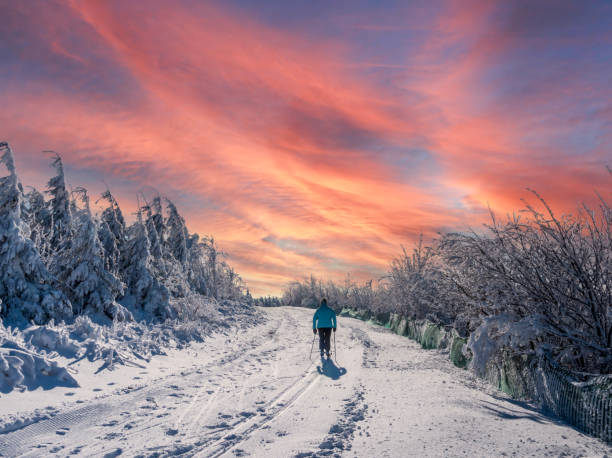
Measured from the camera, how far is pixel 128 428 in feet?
17.6

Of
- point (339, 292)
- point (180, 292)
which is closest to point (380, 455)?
point (180, 292)

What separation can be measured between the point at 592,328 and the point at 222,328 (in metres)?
15.3

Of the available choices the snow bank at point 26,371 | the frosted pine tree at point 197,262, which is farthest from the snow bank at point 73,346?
the frosted pine tree at point 197,262

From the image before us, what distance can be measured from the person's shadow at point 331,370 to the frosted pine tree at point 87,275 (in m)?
8.20

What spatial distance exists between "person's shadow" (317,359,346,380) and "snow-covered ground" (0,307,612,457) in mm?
127

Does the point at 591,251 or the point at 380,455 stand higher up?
the point at 591,251

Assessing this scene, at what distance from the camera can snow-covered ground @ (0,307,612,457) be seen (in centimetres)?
480

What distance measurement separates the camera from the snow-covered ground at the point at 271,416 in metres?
4.80

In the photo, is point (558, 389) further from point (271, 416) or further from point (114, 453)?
point (114, 453)

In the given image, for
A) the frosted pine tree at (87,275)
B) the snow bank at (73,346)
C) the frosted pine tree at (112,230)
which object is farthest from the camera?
the frosted pine tree at (112,230)

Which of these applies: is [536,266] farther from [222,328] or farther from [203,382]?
[222,328]

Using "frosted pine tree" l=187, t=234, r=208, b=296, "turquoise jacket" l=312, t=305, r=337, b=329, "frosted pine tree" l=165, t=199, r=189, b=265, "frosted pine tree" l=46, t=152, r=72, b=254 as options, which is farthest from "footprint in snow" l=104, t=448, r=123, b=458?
"frosted pine tree" l=187, t=234, r=208, b=296

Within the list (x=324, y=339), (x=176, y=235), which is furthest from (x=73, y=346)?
(x=176, y=235)

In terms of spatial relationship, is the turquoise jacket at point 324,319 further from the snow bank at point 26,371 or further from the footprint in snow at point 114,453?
the footprint in snow at point 114,453
